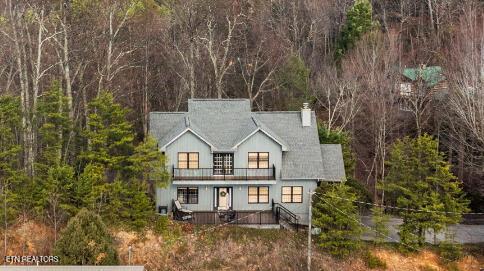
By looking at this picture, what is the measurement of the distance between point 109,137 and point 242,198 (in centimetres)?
907

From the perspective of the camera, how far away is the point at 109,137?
3309 centimetres

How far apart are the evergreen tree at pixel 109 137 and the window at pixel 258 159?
7464 millimetres

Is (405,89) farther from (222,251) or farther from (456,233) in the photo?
(222,251)

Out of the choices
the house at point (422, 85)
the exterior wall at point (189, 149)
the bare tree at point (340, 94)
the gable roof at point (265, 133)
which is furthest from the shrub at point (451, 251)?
the house at point (422, 85)

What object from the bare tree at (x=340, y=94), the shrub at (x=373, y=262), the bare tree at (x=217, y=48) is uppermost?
the bare tree at (x=217, y=48)

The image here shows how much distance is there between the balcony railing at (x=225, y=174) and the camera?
112ft

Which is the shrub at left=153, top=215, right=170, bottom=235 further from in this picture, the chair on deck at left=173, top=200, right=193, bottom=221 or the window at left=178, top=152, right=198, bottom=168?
the window at left=178, top=152, right=198, bottom=168

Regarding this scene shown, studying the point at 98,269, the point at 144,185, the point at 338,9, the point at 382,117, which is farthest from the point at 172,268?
the point at 338,9

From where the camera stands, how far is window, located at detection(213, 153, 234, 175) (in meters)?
34.7

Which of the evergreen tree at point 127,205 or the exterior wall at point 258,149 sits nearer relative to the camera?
the evergreen tree at point 127,205

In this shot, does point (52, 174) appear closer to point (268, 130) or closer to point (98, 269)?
point (98, 269)

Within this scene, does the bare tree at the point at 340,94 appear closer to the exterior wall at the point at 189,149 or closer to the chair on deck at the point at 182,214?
the exterior wall at the point at 189,149

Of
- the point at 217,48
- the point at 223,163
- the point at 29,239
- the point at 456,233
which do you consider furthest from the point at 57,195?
the point at 456,233

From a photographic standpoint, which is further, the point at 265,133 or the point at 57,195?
the point at 265,133
